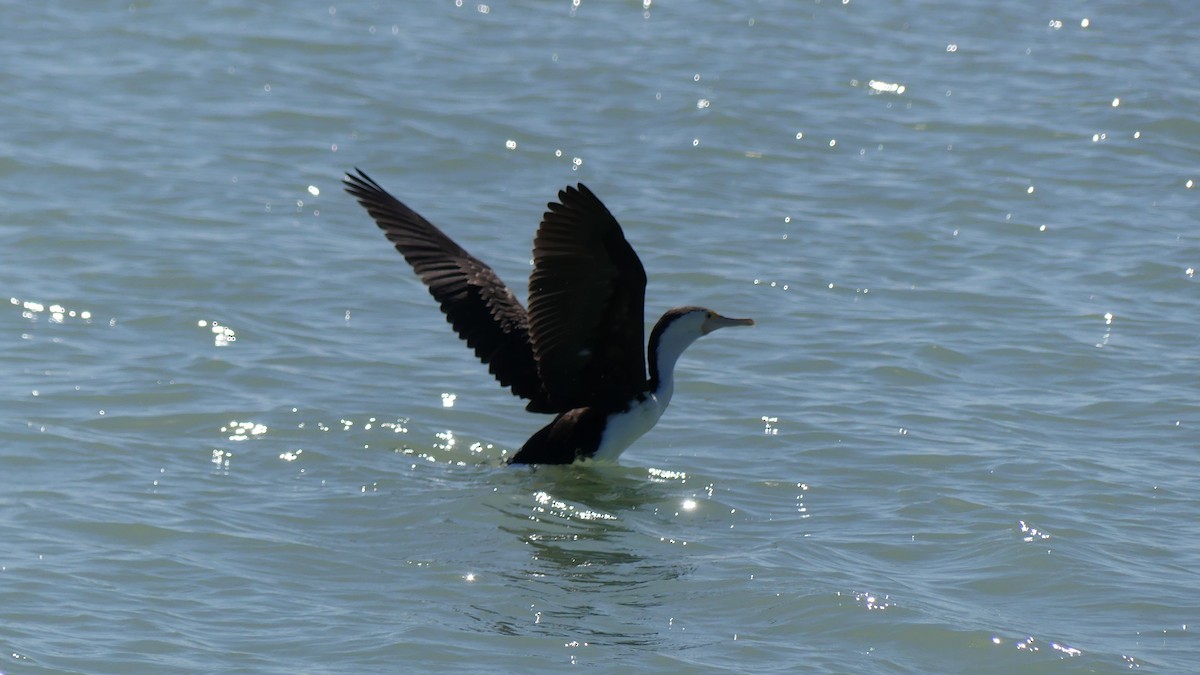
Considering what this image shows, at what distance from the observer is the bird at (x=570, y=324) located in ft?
23.1

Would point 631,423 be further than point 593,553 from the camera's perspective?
Yes

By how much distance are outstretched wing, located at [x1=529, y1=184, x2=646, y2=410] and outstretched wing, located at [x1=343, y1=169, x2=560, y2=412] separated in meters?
0.24

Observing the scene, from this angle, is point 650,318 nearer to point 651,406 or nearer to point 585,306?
point 651,406

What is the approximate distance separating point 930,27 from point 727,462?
1047cm

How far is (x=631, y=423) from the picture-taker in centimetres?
771

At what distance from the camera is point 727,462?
8000 mm

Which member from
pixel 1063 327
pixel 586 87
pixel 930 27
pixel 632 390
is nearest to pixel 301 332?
pixel 632 390

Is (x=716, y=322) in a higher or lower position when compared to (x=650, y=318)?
higher

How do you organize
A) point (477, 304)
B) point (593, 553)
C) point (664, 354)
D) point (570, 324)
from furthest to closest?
point (477, 304), point (664, 354), point (570, 324), point (593, 553)

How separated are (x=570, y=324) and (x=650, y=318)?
2385 mm

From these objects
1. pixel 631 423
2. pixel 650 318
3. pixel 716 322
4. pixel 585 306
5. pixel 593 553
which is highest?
pixel 585 306

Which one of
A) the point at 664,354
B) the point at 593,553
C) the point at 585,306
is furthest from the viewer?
the point at 664,354

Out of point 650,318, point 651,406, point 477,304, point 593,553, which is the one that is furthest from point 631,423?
point 650,318

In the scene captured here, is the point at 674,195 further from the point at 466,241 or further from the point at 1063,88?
the point at 1063,88
